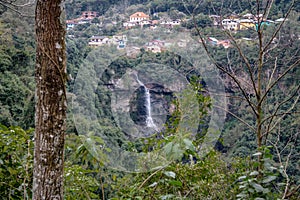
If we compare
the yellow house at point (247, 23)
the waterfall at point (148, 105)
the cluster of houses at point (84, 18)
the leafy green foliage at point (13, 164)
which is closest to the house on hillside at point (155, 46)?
the waterfall at point (148, 105)

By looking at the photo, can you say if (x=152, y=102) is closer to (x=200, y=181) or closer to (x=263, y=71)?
(x=263, y=71)

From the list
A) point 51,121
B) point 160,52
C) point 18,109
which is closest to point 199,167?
point 51,121

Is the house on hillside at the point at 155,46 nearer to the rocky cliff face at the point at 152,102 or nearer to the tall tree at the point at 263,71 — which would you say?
the rocky cliff face at the point at 152,102

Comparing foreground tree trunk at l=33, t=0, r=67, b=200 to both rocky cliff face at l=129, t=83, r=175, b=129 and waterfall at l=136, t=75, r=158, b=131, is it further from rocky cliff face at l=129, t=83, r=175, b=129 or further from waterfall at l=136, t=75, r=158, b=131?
rocky cliff face at l=129, t=83, r=175, b=129

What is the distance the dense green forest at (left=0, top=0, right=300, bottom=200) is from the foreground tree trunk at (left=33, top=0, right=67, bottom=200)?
0.40 feet

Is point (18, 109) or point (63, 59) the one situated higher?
point (63, 59)

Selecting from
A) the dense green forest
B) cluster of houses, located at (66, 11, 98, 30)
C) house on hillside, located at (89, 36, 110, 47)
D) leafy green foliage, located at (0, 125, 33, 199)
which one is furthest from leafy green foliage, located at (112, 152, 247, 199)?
cluster of houses, located at (66, 11, 98, 30)

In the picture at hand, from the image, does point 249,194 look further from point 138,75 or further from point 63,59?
point 138,75

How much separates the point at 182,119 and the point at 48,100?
32.5 inches

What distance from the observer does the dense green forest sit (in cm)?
108

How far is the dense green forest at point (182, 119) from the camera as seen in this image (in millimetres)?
1084

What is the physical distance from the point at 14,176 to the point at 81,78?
102cm

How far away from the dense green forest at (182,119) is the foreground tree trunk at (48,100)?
0.12 m

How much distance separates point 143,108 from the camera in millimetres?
2715
